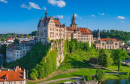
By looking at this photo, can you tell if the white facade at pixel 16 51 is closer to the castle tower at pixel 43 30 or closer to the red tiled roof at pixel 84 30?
the castle tower at pixel 43 30

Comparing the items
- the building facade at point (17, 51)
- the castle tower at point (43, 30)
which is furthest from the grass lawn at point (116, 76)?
the building facade at point (17, 51)

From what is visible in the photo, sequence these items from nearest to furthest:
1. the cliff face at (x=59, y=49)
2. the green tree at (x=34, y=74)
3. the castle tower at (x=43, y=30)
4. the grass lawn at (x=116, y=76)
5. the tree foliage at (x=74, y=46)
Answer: the green tree at (x=34, y=74)
the grass lawn at (x=116, y=76)
the cliff face at (x=59, y=49)
the castle tower at (x=43, y=30)
the tree foliage at (x=74, y=46)

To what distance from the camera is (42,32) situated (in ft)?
211

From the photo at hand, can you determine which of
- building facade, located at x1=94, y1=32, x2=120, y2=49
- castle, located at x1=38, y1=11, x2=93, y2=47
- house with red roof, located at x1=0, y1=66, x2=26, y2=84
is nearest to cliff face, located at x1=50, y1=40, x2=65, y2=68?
castle, located at x1=38, y1=11, x2=93, y2=47

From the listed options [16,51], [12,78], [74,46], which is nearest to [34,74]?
[12,78]

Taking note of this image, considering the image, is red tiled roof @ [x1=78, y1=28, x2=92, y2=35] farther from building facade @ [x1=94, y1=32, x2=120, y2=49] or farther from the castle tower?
the castle tower

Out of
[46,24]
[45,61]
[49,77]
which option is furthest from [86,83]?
[46,24]

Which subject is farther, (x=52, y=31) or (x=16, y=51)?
(x=16, y=51)

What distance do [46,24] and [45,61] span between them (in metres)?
19.5

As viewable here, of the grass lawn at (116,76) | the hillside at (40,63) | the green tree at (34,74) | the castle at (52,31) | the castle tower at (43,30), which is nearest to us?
the green tree at (34,74)

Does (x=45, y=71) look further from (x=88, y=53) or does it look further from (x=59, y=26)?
(x=88, y=53)

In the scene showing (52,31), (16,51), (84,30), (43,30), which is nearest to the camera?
(52,31)

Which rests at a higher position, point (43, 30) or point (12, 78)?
point (43, 30)

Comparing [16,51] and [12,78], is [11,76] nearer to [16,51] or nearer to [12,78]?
[12,78]
